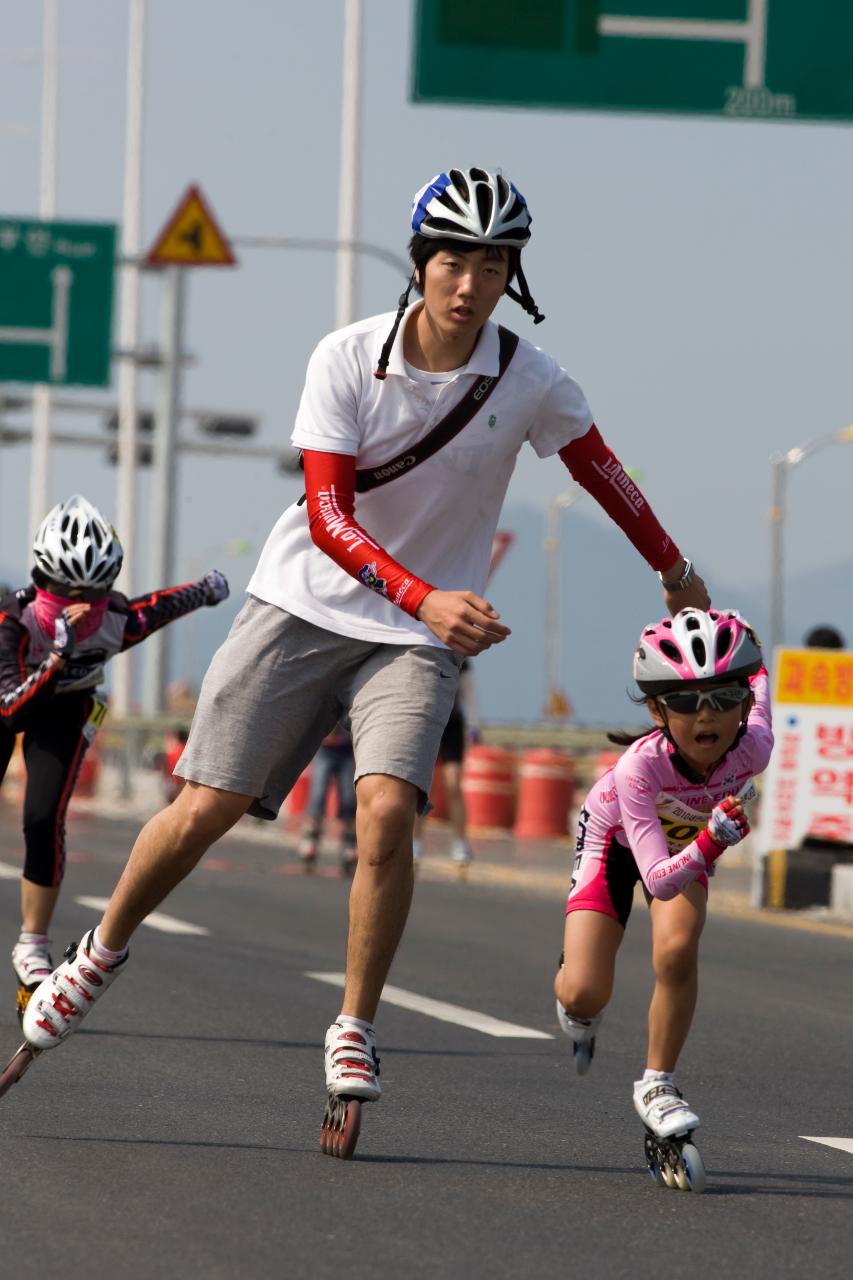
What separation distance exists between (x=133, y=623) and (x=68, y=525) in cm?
49

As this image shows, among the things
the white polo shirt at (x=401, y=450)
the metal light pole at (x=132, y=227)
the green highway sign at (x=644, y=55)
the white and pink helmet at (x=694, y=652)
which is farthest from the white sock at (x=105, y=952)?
the metal light pole at (x=132, y=227)

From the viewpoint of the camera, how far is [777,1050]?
A: 946cm

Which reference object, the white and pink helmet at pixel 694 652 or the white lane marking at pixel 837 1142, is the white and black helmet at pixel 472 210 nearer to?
the white and pink helmet at pixel 694 652

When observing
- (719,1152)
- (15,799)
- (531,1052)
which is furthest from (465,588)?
(15,799)

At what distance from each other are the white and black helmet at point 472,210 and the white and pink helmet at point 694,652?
99cm

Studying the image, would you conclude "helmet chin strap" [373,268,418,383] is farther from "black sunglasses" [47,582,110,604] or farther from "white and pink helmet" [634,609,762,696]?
"black sunglasses" [47,582,110,604]

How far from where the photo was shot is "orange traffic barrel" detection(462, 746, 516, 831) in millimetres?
28219

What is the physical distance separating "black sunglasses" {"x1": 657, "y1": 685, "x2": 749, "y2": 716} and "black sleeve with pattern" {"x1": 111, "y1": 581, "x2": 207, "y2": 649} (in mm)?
3543

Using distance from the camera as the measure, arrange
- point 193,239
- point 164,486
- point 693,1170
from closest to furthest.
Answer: point 693,1170
point 193,239
point 164,486

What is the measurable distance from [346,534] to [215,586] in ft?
12.4

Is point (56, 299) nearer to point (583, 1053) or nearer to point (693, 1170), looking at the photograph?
point (583, 1053)

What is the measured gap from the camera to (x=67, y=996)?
262 inches

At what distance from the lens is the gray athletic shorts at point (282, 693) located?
6.54 meters

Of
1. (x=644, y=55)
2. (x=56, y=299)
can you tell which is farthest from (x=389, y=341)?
(x=56, y=299)
